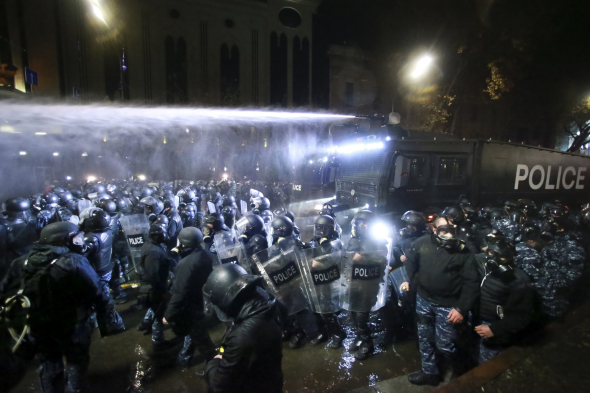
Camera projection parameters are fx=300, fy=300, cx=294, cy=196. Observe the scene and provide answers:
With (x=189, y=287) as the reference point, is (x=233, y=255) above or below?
above

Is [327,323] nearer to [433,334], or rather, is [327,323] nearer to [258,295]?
[433,334]

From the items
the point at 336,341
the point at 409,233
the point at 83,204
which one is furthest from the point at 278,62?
the point at 336,341

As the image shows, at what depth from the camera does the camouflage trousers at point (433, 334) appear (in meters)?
3.37

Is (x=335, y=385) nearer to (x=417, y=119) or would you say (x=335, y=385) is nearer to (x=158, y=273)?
(x=158, y=273)

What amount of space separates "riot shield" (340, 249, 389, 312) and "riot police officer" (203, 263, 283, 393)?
1826 mm

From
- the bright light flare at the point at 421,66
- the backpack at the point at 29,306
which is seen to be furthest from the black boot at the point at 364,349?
the bright light flare at the point at 421,66

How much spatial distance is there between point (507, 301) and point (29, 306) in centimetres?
448

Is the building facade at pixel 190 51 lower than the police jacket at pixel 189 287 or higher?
higher

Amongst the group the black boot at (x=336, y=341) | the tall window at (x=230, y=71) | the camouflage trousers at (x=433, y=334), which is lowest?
the black boot at (x=336, y=341)

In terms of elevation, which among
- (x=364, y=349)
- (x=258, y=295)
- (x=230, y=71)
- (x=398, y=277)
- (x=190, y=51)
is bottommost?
(x=364, y=349)

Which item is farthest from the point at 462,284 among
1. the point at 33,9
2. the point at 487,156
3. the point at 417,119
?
Result: the point at 33,9

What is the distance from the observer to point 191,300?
353cm

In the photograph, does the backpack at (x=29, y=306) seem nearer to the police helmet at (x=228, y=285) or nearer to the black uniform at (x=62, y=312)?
the black uniform at (x=62, y=312)

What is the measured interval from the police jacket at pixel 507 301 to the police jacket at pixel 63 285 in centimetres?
416
